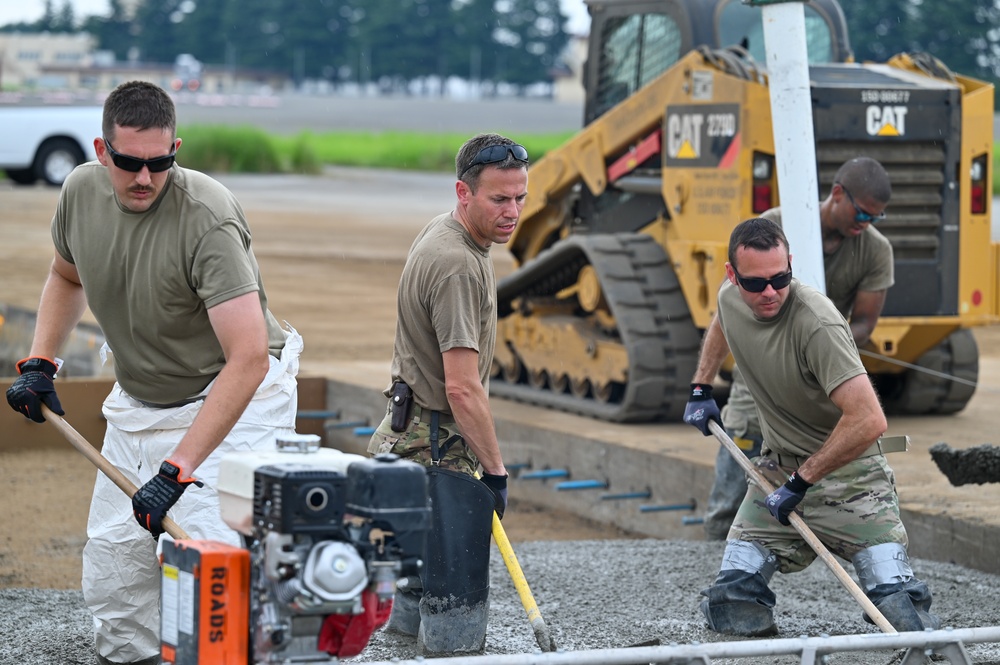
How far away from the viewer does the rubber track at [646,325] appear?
958cm

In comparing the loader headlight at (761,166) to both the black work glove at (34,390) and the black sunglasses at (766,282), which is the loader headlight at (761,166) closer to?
the black sunglasses at (766,282)

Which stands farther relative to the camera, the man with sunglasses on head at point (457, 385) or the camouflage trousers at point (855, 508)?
the camouflage trousers at point (855, 508)

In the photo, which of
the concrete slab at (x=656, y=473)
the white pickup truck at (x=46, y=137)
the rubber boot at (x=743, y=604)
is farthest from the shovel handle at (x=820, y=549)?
the white pickup truck at (x=46, y=137)

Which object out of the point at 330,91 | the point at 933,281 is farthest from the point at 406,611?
the point at 330,91

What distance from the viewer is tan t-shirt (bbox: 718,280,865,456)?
5242mm

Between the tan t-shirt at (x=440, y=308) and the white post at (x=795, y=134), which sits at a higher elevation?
the white post at (x=795, y=134)

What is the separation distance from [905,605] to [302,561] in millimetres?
2538

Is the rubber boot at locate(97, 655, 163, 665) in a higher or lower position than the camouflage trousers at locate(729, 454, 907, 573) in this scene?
lower

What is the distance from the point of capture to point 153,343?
4762 millimetres

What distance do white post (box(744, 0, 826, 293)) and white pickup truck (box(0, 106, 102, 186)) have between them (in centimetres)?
2007

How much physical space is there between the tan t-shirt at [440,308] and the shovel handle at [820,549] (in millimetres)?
1122

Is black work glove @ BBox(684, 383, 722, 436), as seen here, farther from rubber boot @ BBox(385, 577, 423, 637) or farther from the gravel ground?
rubber boot @ BBox(385, 577, 423, 637)

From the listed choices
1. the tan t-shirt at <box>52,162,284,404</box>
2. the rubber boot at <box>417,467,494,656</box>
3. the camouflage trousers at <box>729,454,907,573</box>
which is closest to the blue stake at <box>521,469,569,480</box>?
the camouflage trousers at <box>729,454,907,573</box>

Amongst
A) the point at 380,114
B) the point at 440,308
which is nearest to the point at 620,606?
the point at 440,308
